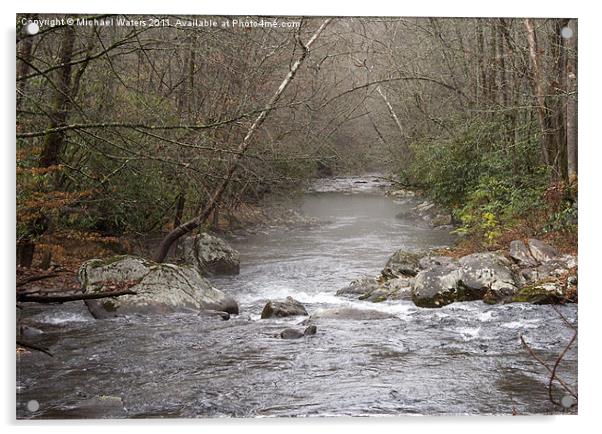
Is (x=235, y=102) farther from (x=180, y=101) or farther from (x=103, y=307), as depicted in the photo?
(x=103, y=307)

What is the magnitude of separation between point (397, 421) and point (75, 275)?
2.29 m

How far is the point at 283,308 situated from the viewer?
5.07 meters

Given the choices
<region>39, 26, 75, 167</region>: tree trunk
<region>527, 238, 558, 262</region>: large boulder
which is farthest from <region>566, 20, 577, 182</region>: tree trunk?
<region>39, 26, 75, 167</region>: tree trunk

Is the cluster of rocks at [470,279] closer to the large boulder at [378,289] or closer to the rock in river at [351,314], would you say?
the large boulder at [378,289]

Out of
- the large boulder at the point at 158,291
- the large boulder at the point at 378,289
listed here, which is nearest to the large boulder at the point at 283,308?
the large boulder at the point at 158,291

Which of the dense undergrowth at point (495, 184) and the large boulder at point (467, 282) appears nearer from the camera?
the dense undergrowth at point (495, 184)

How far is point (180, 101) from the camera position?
491 centimetres

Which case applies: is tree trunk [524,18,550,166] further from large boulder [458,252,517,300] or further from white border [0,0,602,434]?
large boulder [458,252,517,300]

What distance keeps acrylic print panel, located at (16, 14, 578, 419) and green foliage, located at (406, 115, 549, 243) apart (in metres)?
0.02

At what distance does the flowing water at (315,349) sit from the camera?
4328 millimetres

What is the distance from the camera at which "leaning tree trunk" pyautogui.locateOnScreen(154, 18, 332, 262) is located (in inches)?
184

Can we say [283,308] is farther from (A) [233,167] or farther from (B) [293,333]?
(A) [233,167]
